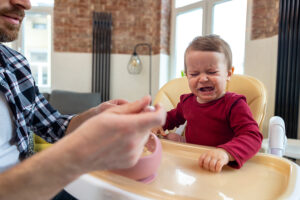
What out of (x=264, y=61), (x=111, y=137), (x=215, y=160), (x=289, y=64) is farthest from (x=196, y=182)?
(x=264, y=61)

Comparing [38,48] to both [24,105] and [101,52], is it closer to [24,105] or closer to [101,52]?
[101,52]

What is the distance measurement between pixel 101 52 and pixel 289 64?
3.21 m

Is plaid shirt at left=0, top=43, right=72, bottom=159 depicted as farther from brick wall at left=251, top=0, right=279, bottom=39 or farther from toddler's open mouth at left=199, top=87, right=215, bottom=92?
brick wall at left=251, top=0, right=279, bottom=39

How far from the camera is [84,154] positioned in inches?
13.0

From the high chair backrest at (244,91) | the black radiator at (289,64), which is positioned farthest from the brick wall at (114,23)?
the high chair backrest at (244,91)

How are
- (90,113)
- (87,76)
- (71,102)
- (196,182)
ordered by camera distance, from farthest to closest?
(87,76) → (71,102) → (90,113) → (196,182)

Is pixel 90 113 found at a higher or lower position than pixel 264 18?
lower

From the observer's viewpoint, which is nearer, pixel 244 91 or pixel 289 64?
pixel 244 91

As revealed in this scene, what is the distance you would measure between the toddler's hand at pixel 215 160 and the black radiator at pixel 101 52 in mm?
4031

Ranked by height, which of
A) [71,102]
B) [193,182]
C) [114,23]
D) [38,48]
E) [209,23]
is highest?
[114,23]

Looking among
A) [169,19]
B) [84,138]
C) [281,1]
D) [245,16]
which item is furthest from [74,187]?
[169,19]

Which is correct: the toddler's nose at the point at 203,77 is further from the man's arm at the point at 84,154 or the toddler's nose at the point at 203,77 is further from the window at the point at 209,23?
the window at the point at 209,23

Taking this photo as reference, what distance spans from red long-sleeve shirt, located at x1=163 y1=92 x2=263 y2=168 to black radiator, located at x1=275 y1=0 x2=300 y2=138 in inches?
67.6

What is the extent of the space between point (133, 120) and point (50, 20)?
17.1ft
